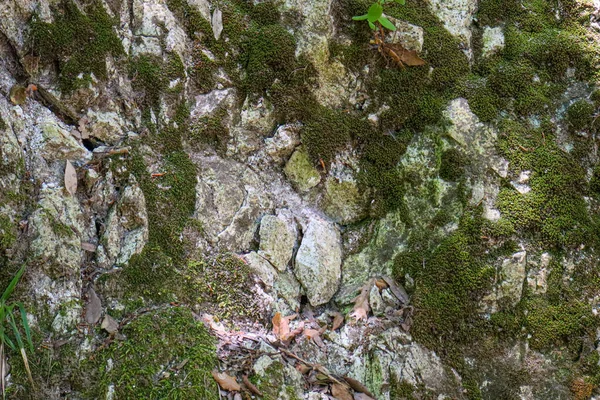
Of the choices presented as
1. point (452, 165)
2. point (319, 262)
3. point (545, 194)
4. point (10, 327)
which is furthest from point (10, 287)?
point (545, 194)

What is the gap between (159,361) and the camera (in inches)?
105

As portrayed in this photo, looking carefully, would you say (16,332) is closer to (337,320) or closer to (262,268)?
(262,268)

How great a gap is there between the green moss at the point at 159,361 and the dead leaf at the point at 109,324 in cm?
7

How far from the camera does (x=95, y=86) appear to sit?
3.31m

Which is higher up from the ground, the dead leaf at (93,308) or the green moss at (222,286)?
the dead leaf at (93,308)

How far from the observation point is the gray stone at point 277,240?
3.48 m

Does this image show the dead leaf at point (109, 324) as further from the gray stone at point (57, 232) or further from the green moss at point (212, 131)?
the green moss at point (212, 131)

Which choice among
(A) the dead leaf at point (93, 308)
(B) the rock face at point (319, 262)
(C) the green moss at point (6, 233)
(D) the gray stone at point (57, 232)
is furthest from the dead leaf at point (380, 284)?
(C) the green moss at point (6, 233)

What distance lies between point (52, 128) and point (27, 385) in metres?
1.59

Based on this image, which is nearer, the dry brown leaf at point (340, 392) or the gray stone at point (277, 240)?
the dry brown leaf at point (340, 392)

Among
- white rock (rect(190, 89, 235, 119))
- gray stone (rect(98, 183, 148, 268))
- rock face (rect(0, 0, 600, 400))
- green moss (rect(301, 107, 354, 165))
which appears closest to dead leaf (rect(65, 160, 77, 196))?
rock face (rect(0, 0, 600, 400))

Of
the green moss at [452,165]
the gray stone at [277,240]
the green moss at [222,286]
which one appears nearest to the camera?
the green moss at [222,286]

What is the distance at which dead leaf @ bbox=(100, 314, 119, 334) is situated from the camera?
276 cm

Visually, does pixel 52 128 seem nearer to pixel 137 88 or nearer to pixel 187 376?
pixel 137 88
